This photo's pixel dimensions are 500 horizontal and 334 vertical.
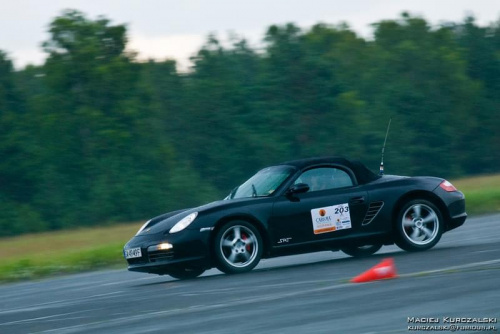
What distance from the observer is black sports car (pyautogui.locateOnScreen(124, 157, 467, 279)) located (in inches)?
484

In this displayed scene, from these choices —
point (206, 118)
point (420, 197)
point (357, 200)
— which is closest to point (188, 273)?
point (357, 200)

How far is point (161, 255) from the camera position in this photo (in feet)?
40.3

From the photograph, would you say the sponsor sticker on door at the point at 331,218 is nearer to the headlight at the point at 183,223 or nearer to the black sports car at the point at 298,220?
the black sports car at the point at 298,220

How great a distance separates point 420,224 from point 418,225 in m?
0.04

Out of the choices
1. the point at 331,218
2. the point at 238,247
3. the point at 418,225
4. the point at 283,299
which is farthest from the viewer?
the point at 418,225

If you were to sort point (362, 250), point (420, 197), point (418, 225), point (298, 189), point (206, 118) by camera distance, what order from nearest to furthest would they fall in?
1. point (298, 189)
2. point (418, 225)
3. point (420, 197)
4. point (362, 250)
5. point (206, 118)

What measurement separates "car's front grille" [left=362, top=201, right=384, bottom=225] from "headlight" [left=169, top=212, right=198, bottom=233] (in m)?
2.35

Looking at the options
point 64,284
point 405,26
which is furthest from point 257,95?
point 64,284

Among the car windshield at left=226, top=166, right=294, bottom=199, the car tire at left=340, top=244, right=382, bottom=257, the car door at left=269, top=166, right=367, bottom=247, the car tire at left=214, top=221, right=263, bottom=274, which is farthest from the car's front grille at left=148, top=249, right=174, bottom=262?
the car tire at left=340, top=244, right=382, bottom=257

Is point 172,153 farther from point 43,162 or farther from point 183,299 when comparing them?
point 183,299

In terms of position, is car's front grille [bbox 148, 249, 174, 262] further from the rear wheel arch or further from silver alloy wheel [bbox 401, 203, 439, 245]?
silver alloy wheel [bbox 401, 203, 439, 245]

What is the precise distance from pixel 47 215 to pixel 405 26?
57315 millimetres

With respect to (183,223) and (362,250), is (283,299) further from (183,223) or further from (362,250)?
(362,250)

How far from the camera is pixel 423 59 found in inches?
3583
